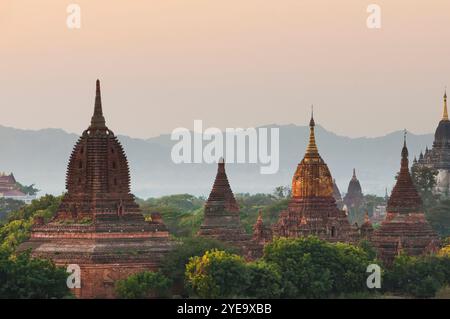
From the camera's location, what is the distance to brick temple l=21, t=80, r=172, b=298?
327ft

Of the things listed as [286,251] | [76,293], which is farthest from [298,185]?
[76,293]

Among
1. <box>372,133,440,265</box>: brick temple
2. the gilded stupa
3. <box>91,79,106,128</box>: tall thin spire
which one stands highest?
the gilded stupa

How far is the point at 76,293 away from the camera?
3858 inches

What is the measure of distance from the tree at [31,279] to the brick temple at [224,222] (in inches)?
843

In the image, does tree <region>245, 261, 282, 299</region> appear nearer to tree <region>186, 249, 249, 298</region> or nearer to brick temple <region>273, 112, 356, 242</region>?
tree <region>186, 249, 249, 298</region>

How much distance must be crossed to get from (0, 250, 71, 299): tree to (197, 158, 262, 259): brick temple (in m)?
21.4

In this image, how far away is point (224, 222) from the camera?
397 ft

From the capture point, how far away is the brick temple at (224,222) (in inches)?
4670

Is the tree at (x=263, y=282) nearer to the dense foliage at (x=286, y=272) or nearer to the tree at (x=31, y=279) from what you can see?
the dense foliage at (x=286, y=272)

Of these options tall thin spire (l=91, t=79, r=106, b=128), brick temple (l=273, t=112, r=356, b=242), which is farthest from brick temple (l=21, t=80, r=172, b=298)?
brick temple (l=273, t=112, r=356, b=242)

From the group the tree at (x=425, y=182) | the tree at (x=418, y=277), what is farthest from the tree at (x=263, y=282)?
the tree at (x=425, y=182)

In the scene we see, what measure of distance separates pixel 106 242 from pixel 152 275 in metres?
3.66
